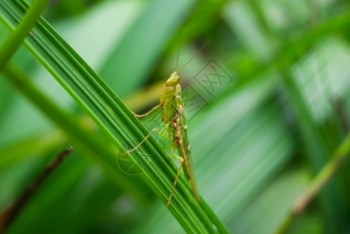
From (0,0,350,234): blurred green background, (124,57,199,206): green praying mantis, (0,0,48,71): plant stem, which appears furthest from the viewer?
(0,0,350,234): blurred green background

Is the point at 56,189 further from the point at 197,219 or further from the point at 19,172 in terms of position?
the point at 197,219

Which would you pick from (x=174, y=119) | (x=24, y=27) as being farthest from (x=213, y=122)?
(x=24, y=27)

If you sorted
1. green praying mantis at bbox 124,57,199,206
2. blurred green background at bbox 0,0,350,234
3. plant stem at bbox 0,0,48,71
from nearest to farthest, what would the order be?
1. plant stem at bbox 0,0,48,71
2. green praying mantis at bbox 124,57,199,206
3. blurred green background at bbox 0,0,350,234

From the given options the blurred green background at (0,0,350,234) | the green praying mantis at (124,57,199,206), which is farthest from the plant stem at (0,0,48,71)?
the blurred green background at (0,0,350,234)

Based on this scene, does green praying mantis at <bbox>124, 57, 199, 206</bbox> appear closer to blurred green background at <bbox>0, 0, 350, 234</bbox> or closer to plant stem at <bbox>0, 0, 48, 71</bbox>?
blurred green background at <bbox>0, 0, 350, 234</bbox>

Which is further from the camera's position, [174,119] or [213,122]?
[213,122]

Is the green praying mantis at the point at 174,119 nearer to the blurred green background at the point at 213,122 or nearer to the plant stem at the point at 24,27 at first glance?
the blurred green background at the point at 213,122

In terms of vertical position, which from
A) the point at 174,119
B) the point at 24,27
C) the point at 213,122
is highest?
the point at 24,27

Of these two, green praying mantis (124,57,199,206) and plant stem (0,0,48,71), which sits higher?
plant stem (0,0,48,71)

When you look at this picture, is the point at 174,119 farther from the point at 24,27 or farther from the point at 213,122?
the point at 213,122
